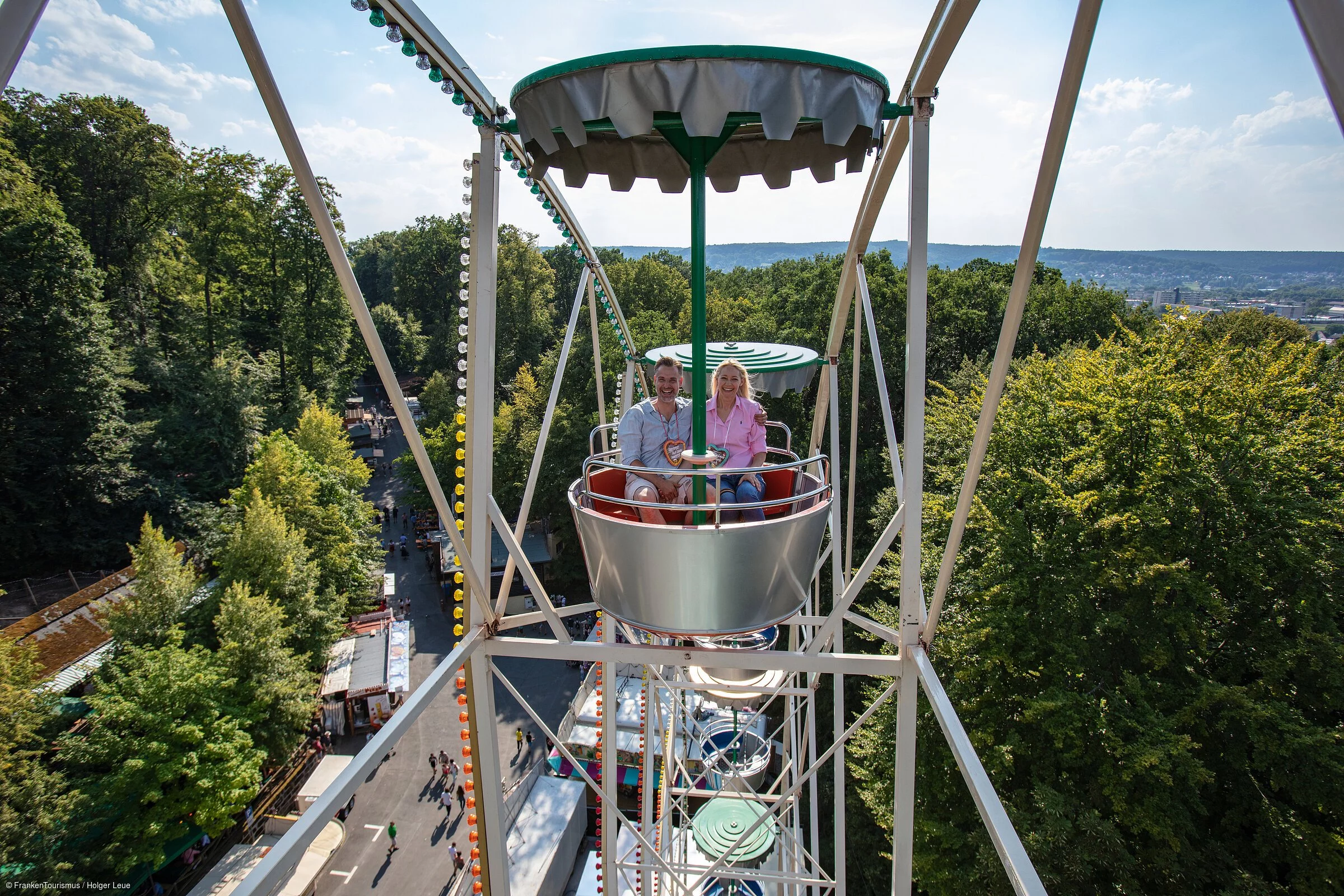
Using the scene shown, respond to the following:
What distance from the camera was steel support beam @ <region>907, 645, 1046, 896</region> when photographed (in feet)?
8.84

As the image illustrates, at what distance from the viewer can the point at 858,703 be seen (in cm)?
1802

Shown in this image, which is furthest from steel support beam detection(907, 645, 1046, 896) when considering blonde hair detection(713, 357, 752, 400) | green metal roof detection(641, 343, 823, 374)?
green metal roof detection(641, 343, 823, 374)

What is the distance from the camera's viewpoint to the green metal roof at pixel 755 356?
12.1m

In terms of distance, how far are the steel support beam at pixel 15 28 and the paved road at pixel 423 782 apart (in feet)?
40.4

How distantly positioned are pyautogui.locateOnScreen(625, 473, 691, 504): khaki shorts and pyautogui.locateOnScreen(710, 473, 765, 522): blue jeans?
185 millimetres

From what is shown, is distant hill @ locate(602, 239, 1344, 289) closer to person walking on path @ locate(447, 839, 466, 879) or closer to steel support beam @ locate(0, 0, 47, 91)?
person walking on path @ locate(447, 839, 466, 879)

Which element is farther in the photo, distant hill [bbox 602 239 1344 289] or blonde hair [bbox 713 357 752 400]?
distant hill [bbox 602 239 1344 289]

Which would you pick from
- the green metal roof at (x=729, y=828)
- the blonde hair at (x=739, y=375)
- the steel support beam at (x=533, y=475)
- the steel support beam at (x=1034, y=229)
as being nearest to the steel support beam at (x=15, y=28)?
the steel support beam at (x=533, y=475)

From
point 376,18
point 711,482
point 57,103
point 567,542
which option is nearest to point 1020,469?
point 711,482

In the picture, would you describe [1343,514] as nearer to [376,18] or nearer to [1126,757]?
[1126,757]

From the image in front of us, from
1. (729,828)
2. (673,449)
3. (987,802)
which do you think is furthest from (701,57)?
(729,828)

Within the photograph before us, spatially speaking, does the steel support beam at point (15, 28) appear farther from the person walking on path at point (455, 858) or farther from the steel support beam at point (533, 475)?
the person walking on path at point (455, 858)

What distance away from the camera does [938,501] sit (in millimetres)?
15062

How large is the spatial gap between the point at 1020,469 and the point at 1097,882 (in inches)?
283
